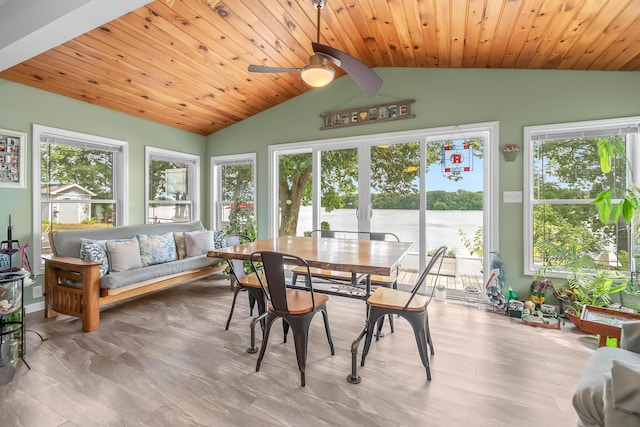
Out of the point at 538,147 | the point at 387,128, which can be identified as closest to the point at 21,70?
the point at 387,128

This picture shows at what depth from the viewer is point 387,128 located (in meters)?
3.95

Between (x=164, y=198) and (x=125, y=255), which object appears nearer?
(x=125, y=255)

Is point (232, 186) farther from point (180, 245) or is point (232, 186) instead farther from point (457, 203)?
point (457, 203)

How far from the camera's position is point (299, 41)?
3215mm

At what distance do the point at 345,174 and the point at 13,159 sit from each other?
369cm

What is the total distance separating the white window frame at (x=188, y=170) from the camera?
4336 millimetres

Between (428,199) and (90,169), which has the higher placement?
(90,169)

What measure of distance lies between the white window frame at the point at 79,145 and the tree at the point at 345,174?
215 cm

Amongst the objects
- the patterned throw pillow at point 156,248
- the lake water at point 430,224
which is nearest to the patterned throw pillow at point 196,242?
the patterned throw pillow at point 156,248

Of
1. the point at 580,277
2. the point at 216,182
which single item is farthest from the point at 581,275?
the point at 216,182

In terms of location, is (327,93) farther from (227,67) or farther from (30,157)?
(30,157)

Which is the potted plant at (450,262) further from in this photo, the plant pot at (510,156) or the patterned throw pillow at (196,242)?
the patterned throw pillow at (196,242)

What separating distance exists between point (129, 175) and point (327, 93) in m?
2.98

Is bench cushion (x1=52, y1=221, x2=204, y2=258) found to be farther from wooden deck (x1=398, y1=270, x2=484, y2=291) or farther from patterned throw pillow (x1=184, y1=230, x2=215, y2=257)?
wooden deck (x1=398, y1=270, x2=484, y2=291)
